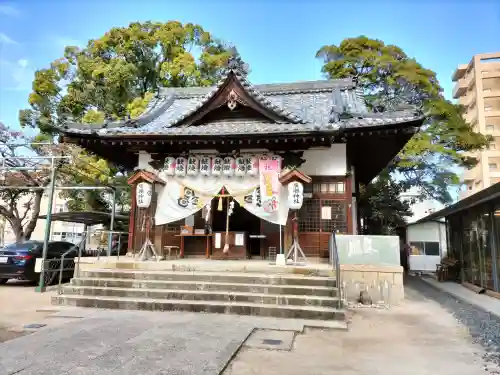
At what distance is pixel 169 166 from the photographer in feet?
37.2

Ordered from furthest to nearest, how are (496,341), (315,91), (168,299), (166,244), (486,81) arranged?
1. (486,81)
2. (315,91)
3. (166,244)
4. (168,299)
5. (496,341)

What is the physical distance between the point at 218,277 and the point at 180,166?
4.16 metres

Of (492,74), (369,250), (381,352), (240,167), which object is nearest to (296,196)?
(240,167)

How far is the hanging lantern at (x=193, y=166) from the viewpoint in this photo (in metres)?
11.2

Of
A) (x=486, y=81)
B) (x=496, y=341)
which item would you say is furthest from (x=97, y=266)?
(x=486, y=81)

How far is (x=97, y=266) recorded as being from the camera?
9703 millimetres

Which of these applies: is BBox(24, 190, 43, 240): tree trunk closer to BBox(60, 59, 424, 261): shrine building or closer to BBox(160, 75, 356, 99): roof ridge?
BBox(60, 59, 424, 261): shrine building

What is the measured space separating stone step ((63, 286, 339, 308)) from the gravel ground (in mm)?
2588

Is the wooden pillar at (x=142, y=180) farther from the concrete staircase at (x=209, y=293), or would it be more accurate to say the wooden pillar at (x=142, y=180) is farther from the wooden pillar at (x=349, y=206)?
the wooden pillar at (x=349, y=206)

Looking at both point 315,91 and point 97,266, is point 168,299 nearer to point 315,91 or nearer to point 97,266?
point 97,266

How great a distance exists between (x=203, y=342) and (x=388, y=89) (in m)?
19.2

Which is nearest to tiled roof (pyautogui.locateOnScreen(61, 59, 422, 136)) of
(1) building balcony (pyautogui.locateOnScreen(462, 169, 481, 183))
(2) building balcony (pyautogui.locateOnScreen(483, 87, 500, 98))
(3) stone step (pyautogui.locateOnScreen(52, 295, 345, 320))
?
(3) stone step (pyautogui.locateOnScreen(52, 295, 345, 320))

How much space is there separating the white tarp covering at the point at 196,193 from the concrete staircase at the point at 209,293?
94.5 inches

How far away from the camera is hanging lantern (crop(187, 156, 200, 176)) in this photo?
443 inches
